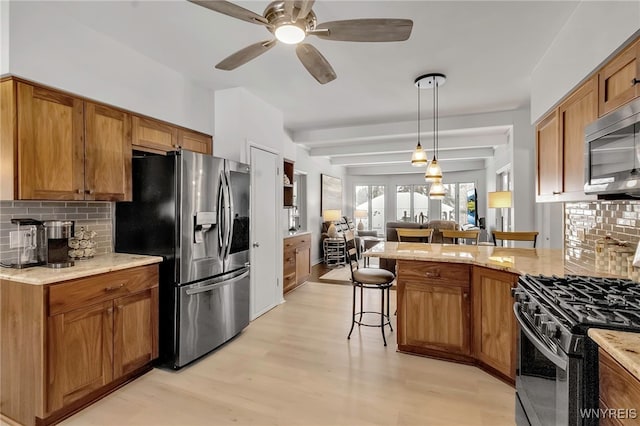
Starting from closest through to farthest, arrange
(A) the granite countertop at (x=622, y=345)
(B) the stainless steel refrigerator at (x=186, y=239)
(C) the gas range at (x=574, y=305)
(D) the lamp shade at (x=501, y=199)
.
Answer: (A) the granite countertop at (x=622, y=345) < (C) the gas range at (x=574, y=305) < (B) the stainless steel refrigerator at (x=186, y=239) < (D) the lamp shade at (x=501, y=199)

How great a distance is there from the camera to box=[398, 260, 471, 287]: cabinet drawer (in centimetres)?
255

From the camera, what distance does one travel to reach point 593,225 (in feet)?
7.41

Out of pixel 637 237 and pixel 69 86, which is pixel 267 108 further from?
pixel 637 237

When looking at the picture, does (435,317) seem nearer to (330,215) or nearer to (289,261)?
(289,261)

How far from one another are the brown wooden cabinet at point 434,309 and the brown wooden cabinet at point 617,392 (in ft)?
4.77

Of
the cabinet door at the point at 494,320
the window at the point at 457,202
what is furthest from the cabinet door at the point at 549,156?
the window at the point at 457,202

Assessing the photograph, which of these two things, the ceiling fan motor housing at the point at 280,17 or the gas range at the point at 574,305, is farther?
the ceiling fan motor housing at the point at 280,17

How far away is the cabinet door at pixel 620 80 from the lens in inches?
57.5

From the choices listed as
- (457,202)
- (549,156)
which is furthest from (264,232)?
(457,202)

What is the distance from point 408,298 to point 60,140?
294 centimetres

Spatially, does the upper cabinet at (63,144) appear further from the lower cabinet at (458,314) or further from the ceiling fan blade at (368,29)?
the lower cabinet at (458,314)

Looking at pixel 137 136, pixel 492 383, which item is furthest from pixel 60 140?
pixel 492 383

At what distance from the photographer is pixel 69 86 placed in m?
2.24

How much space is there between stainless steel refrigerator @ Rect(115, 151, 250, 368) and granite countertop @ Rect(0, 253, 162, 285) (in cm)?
20
